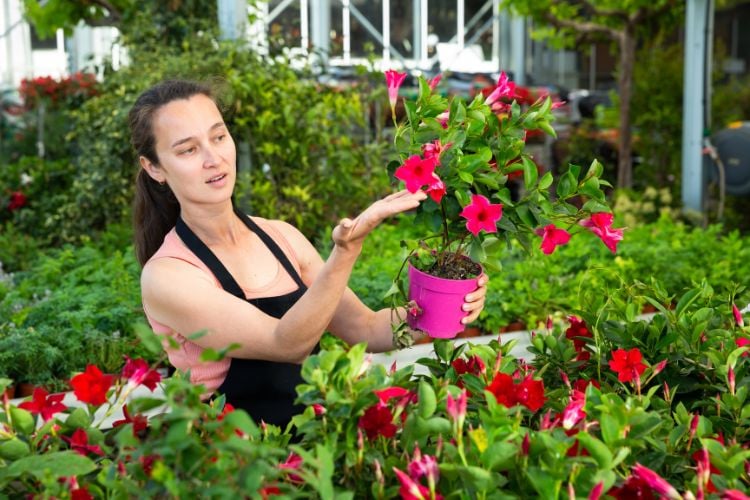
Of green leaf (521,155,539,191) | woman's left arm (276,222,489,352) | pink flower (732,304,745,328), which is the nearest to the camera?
green leaf (521,155,539,191)

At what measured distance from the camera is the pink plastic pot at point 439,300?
169 cm

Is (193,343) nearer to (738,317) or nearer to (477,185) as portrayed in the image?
(477,185)

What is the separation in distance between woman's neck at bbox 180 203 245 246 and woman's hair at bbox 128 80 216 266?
0.13 meters

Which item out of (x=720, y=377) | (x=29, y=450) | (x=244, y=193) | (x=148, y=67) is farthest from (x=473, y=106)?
(x=148, y=67)

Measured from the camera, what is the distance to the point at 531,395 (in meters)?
1.32

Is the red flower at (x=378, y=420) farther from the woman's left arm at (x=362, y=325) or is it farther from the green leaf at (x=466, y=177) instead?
the woman's left arm at (x=362, y=325)

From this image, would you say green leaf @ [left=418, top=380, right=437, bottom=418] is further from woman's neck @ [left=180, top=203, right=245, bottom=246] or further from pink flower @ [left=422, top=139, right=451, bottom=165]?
woman's neck @ [left=180, top=203, right=245, bottom=246]

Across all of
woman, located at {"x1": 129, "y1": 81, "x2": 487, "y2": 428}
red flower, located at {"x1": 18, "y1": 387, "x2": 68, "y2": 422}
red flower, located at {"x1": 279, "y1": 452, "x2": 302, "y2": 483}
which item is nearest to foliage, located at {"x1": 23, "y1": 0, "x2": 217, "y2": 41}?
woman, located at {"x1": 129, "y1": 81, "x2": 487, "y2": 428}

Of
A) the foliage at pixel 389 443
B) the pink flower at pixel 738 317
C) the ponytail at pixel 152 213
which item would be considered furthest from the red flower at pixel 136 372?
the pink flower at pixel 738 317

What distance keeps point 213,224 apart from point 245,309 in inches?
10.6

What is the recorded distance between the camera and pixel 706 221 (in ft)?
22.0

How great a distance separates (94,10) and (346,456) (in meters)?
6.81

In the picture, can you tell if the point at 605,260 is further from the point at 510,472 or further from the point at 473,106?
the point at 510,472

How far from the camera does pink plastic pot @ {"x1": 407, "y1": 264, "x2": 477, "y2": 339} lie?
169 centimetres
